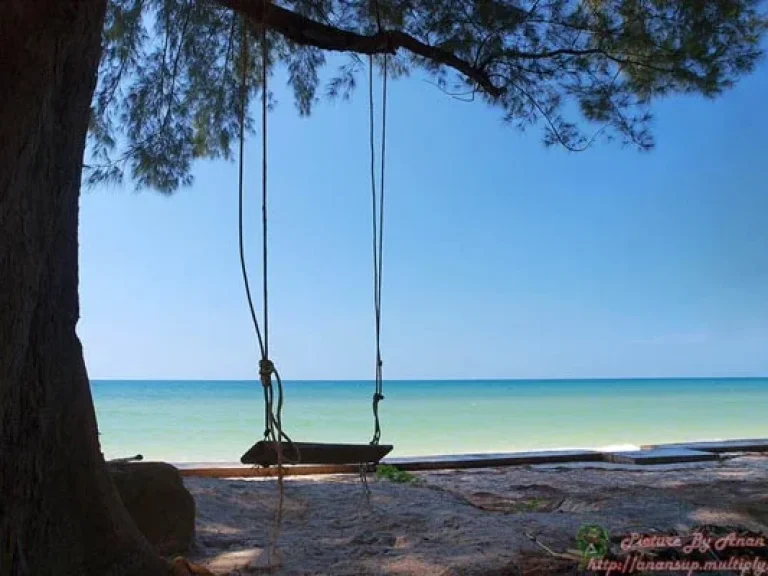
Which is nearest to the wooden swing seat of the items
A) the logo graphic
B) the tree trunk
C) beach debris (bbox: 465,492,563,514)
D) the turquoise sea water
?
the tree trunk

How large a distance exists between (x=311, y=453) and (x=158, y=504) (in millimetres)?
563

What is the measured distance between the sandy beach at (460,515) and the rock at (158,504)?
3.8 inches

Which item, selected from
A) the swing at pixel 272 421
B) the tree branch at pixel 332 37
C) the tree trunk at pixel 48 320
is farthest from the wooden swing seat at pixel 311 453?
the tree branch at pixel 332 37

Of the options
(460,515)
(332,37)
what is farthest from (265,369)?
(332,37)

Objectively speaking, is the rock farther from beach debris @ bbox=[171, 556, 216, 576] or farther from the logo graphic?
the logo graphic

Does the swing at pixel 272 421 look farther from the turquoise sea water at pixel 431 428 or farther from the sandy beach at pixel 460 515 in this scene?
the turquoise sea water at pixel 431 428

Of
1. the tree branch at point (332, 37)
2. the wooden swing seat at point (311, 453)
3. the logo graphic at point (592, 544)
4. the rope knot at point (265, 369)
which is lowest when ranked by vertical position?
the logo graphic at point (592, 544)

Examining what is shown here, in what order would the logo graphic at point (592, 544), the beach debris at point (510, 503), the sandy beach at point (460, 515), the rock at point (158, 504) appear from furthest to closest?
the beach debris at point (510, 503), the rock at point (158, 504), the sandy beach at point (460, 515), the logo graphic at point (592, 544)

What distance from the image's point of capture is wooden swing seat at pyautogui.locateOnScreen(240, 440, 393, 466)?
2.16m

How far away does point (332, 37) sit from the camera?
2.92 m

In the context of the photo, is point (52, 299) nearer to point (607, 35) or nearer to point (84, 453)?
point (84, 453)

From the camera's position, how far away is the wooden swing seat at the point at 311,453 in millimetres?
2160

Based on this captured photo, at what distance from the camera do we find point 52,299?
159cm

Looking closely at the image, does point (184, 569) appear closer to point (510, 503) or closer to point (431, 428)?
point (510, 503)
